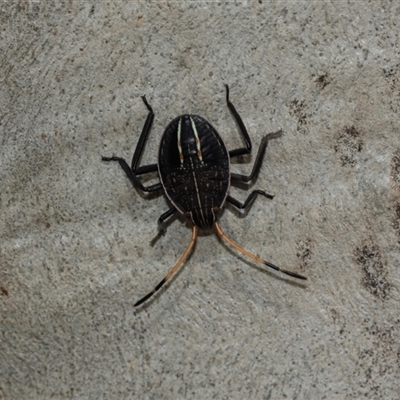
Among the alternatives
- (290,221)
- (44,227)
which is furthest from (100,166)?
(290,221)

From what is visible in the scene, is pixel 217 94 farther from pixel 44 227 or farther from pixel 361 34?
pixel 44 227

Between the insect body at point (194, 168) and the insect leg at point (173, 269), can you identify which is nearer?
the insect body at point (194, 168)

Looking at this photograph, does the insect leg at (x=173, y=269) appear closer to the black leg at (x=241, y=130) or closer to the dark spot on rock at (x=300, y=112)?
the black leg at (x=241, y=130)

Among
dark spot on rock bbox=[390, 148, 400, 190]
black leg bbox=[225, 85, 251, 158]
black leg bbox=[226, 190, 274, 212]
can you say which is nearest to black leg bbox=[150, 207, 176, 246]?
black leg bbox=[226, 190, 274, 212]

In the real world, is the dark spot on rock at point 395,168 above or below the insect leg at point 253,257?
above

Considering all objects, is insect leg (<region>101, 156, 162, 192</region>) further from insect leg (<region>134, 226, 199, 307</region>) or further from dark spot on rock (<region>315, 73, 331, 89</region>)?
dark spot on rock (<region>315, 73, 331, 89</region>)

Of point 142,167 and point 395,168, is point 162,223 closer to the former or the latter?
point 142,167

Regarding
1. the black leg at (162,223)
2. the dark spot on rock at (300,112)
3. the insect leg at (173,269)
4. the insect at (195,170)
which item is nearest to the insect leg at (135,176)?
the insect at (195,170)

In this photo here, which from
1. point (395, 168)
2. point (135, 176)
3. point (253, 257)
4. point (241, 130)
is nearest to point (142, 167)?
point (135, 176)
